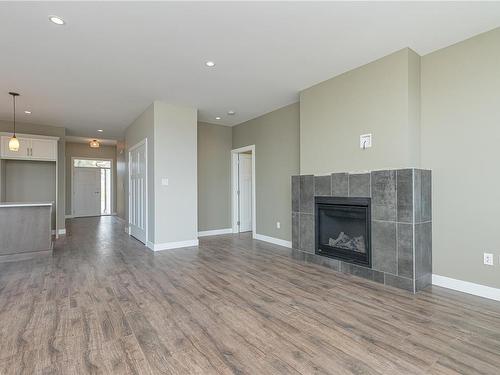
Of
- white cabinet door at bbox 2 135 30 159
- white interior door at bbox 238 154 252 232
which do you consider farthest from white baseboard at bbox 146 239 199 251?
white cabinet door at bbox 2 135 30 159

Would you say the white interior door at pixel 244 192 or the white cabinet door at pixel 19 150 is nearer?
the white cabinet door at pixel 19 150

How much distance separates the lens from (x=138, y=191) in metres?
5.90

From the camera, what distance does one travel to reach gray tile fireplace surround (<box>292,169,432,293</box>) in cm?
295

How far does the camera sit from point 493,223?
109 inches

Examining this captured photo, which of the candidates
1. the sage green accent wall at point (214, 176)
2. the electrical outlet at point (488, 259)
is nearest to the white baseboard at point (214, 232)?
the sage green accent wall at point (214, 176)

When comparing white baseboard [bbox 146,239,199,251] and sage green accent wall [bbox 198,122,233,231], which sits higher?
sage green accent wall [bbox 198,122,233,231]

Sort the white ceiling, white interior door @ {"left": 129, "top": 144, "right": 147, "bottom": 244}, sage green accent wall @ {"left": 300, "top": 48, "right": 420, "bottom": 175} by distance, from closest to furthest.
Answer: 1. the white ceiling
2. sage green accent wall @ {"left": 300, "top": 48, "right": 420, "bottom": 175}
3. white interior door @ {"left": 129, "top": 144, "right": 147, "bottom": 244}

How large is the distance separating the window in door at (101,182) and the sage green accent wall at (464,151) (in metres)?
10.9

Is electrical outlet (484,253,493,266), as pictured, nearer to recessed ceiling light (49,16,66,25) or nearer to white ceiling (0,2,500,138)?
white ceiling (0,2,500,138)

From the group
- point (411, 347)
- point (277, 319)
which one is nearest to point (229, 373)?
point (277, 319)

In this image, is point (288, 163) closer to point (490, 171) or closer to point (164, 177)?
point (164, 177)

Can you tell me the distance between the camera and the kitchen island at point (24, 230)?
4270 mm

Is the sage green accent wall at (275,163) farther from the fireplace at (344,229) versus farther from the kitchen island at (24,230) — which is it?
the kitchen island at (24,230)

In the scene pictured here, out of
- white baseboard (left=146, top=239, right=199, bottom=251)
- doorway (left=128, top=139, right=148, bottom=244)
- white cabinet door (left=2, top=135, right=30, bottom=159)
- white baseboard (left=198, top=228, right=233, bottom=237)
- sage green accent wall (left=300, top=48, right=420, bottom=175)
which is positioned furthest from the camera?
white baseboard (left=198, top=228, right=233, bottom=237)
